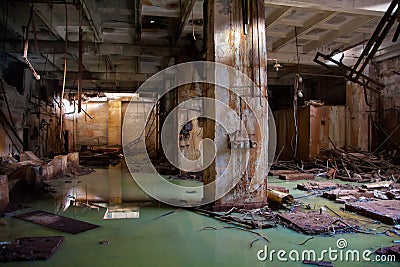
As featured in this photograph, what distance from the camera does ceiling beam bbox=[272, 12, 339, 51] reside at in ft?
24.5

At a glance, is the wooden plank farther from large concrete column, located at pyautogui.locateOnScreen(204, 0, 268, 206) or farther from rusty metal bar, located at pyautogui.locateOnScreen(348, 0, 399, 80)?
rusty metal bar, located at pyautogui.locateOnScreen(348, 0, 399, 80)

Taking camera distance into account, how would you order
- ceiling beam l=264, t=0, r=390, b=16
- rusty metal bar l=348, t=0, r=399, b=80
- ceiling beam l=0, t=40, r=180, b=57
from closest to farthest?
rusty metal bar l=348, t=0, r=399, b=80
ceiling beam l=264, t=0, r=390, b=16
ceiling beam l=0, t=40, r=180, b=57

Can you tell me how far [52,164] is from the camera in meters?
8.47

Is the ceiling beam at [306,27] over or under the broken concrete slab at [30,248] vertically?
over

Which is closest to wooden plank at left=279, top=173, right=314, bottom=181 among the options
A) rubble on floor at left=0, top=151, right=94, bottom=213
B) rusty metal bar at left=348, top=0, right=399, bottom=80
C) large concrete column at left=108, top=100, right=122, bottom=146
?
rusty metal bar at left=348, top=0, right=399, bottom=80

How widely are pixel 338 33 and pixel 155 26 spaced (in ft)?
16.6

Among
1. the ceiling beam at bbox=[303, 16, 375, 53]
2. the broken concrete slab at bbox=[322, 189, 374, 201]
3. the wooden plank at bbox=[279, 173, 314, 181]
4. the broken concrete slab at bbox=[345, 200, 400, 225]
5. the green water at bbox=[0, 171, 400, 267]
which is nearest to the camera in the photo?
the green water at bbox=[0, 171, 400, 267]

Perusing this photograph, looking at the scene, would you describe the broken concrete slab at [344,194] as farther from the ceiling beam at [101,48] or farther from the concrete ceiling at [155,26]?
the ceiling beam at [101,48]

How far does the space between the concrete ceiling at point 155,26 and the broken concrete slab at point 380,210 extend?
4.04m

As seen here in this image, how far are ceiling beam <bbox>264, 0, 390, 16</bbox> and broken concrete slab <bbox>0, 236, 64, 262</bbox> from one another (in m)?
5.62

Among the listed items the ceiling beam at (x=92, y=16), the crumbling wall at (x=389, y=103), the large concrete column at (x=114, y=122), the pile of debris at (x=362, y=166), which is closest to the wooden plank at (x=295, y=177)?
→ the pile of debris at (x=362, y=166)

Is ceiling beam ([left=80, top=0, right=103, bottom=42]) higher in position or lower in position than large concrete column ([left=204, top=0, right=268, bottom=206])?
higher

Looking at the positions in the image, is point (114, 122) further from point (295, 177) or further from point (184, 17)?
point (295, 177)

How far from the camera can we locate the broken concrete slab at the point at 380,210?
4.16 m
